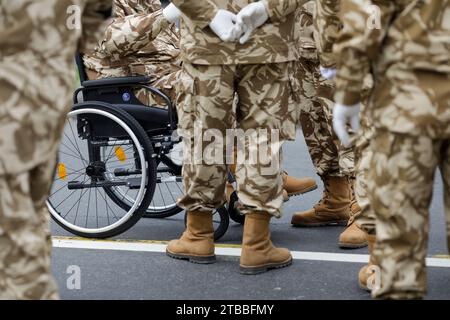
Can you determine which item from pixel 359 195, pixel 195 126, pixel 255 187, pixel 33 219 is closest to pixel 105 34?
pixel 195 126

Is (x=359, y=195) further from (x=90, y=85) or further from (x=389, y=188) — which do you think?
(x=90, y=85)

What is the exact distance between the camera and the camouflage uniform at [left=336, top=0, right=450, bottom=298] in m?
2.76

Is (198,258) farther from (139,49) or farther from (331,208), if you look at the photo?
(139,49)

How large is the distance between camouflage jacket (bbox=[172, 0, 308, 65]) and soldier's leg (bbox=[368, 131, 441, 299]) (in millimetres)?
1345

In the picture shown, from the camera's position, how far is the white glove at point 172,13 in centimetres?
439

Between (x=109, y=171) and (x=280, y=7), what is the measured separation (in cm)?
154

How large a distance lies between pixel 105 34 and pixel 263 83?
3.58 ft

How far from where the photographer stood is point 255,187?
421cm

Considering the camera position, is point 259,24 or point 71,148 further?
point 71,148

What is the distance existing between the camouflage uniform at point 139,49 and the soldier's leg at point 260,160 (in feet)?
2.75

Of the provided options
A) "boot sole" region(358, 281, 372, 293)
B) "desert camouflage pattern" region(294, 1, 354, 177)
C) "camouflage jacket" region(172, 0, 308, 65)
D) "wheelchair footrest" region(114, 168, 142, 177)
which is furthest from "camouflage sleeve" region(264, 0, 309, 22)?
"wheelchair footrest" region(114, 168, 142, 177)

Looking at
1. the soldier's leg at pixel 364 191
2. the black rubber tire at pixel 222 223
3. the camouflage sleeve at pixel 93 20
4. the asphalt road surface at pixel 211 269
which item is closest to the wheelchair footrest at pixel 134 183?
the asphalt road surface at pixel 211 269

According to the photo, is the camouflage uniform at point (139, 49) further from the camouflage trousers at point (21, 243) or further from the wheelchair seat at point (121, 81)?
the camouflage trousers at point (21, 243)

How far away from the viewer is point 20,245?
2.75 m
